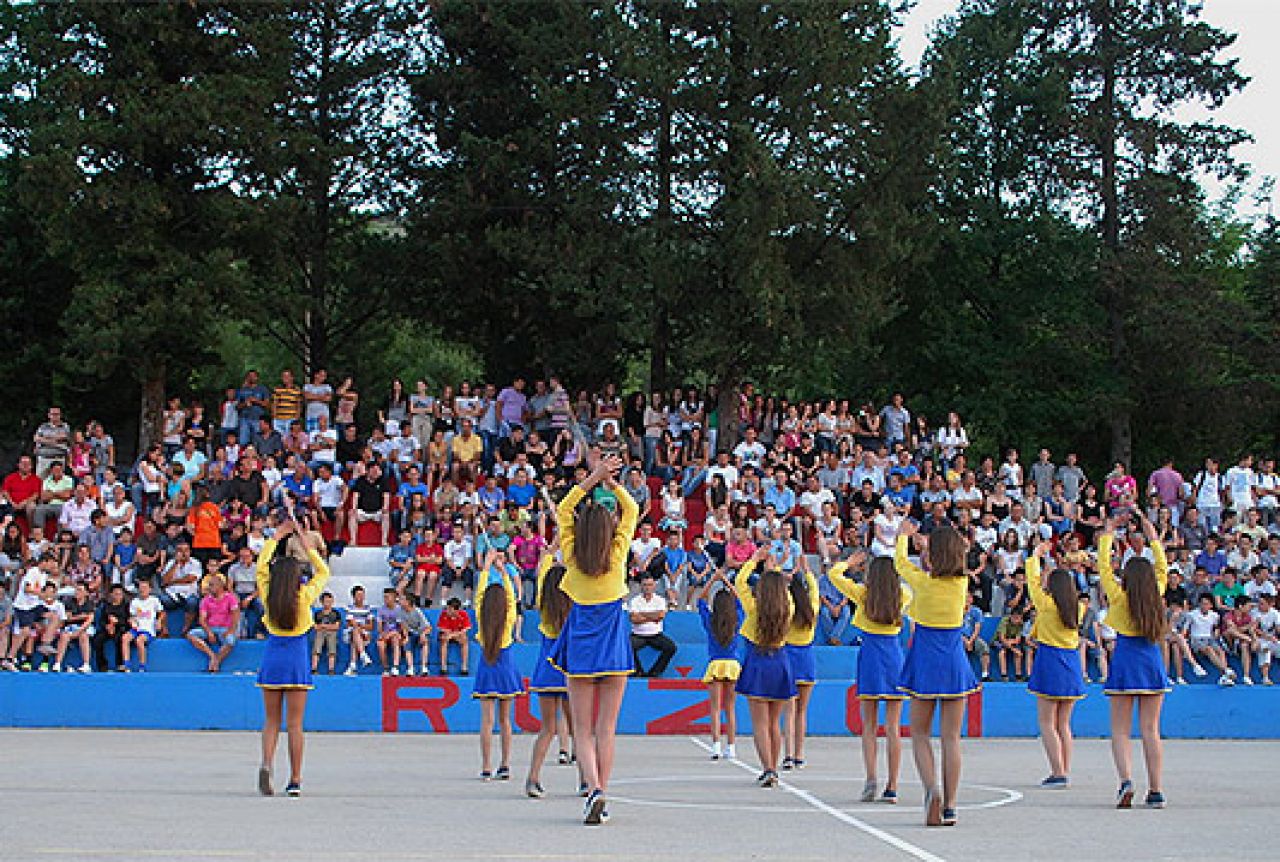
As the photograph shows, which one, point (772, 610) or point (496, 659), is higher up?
point (772, 610)

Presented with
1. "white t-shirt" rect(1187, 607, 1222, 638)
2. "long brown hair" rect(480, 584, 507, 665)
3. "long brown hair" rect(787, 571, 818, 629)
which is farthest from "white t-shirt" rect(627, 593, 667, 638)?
"white t-shirt" rect(1187, 607, 1222, 638)

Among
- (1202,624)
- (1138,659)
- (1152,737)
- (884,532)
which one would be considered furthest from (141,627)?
(1202,624)

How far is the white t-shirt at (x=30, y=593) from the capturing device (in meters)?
20.9

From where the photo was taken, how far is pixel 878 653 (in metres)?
12.4

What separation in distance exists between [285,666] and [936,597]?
4807mm

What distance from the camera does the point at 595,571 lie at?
9727mm

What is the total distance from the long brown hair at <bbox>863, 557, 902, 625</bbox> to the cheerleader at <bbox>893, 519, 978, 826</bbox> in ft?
3.85

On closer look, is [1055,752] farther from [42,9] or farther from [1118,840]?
[42,9]

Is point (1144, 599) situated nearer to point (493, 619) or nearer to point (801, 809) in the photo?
point (801, 809)

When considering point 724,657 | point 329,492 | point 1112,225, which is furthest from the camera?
point 1112,225

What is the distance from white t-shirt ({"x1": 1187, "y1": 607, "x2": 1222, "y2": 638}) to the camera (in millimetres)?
22531

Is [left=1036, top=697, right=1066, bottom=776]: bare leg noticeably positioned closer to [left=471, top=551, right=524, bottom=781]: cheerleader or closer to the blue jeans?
[left=471, top=551, right=524, bottom=781]: cheerleader

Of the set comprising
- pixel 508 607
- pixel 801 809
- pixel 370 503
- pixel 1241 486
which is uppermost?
pixel 1241 486

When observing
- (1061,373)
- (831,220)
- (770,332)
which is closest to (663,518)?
(770,332)
